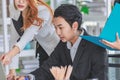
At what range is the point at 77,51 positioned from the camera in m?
1.58

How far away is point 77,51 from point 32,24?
499 mm

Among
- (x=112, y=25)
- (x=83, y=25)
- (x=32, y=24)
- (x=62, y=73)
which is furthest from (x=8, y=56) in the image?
(x=83, y=25)

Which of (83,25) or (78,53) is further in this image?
(83,25)

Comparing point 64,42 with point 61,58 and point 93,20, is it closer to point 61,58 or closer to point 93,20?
point 61,58

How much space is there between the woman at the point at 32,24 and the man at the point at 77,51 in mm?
347

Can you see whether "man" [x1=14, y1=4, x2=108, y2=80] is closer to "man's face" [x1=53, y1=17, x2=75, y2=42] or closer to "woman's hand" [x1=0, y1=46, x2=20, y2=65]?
"man's face" [x1=53, y1=17, x2=75, y2=42]

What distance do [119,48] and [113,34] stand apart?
70 millimetres

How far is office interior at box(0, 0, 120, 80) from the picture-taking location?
1885 millimetres

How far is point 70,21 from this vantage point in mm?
1537

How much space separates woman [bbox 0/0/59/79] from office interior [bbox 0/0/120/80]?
465mm

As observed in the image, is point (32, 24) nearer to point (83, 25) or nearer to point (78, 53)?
point (78, 53)

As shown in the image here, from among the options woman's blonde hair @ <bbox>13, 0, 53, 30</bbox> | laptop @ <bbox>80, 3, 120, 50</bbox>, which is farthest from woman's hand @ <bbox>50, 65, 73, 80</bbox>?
woman's blonde hair @ <bbox>13, 0, 53, 30</bbox>

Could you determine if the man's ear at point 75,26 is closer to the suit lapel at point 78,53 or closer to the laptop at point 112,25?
the suit lapel at point 78,53

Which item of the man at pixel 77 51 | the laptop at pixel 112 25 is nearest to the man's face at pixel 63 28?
the man at pixel 77 51
